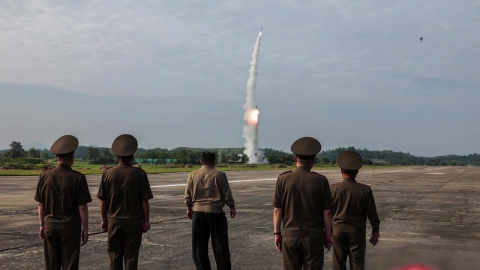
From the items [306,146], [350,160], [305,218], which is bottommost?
[305,218]

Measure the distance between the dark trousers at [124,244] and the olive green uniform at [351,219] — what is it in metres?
2.71

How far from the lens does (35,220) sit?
16016 mm

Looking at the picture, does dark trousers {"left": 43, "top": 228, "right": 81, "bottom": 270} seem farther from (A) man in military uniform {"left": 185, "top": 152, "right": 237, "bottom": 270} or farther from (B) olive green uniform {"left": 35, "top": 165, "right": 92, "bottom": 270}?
(A) man in military uniform {"left": 185, "top": 152, "right": 237, "bottom": 270}

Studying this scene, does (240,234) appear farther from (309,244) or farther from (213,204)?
(309,244)

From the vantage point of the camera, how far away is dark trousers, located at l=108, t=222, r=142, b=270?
688 centimetres

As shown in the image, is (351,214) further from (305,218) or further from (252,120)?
(252,120)

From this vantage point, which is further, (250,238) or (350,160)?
(250,238)

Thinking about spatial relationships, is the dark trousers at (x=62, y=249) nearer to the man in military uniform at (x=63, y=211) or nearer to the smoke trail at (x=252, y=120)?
the man in military uniform at (x=63, y=211)

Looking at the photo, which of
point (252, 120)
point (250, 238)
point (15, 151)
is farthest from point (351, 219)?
point (15, 151)

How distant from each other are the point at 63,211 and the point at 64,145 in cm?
87

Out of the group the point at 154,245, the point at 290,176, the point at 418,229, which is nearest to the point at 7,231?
the point at 154,245

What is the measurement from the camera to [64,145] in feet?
21.8

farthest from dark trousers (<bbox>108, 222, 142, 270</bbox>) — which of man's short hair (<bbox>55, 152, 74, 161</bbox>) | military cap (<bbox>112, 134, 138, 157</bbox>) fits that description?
man's short hair (<bbox>55, 152, 74, 161</bbox>)

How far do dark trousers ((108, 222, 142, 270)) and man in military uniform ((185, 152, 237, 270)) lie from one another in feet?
3.83
